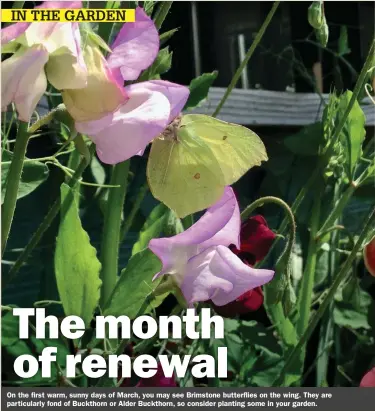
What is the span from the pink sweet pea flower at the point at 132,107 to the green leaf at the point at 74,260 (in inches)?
5.8

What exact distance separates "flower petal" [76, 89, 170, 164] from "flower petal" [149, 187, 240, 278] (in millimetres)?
103

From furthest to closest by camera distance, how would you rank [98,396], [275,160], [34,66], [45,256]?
[275,160]
[45,256]
[98,396]
[34,66]

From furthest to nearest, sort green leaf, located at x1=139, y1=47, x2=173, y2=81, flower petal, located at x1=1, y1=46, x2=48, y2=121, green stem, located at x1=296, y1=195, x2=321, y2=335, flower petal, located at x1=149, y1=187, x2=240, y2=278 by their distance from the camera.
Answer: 1. green stem, located at x1=296, y1=195, x2=321, y2=335
2. green leaf, located at x1=139, y1=47, x2=173, y2=81
3. flower petal, located at x1=149, y1=187, x2=240, y2=278
4. flower petal, located at x1=1, y1=46, x2=48, y2=121

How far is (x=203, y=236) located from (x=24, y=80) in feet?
0.59

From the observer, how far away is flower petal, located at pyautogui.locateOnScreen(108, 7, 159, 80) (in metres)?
0.42

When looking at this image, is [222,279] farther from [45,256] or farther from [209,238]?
[45,256]

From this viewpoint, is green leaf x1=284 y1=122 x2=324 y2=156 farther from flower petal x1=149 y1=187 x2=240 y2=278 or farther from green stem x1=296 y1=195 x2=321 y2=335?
flower petal x1=149 y1=187 x2=240 y2=278

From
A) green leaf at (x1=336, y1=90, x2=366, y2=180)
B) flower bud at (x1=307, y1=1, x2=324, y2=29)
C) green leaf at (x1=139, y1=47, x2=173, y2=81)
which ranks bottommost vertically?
green leaf at (x1=336, y1=90, x2=366, y2=180)

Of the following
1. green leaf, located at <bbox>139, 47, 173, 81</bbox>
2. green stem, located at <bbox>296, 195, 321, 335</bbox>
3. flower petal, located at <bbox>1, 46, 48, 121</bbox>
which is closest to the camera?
flower petal, located at <bbox>1, 46, 48, 121</bbox>

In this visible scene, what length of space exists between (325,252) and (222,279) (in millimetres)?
390

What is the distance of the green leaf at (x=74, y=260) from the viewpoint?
22.2 inches

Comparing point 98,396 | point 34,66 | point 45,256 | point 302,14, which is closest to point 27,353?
point 98,396

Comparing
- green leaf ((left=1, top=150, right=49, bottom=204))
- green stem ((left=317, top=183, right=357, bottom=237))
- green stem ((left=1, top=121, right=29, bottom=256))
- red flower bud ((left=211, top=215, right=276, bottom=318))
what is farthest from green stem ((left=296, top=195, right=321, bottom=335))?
green stem ((left=1, top=121, right=29, bottom=256))

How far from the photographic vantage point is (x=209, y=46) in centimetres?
85
